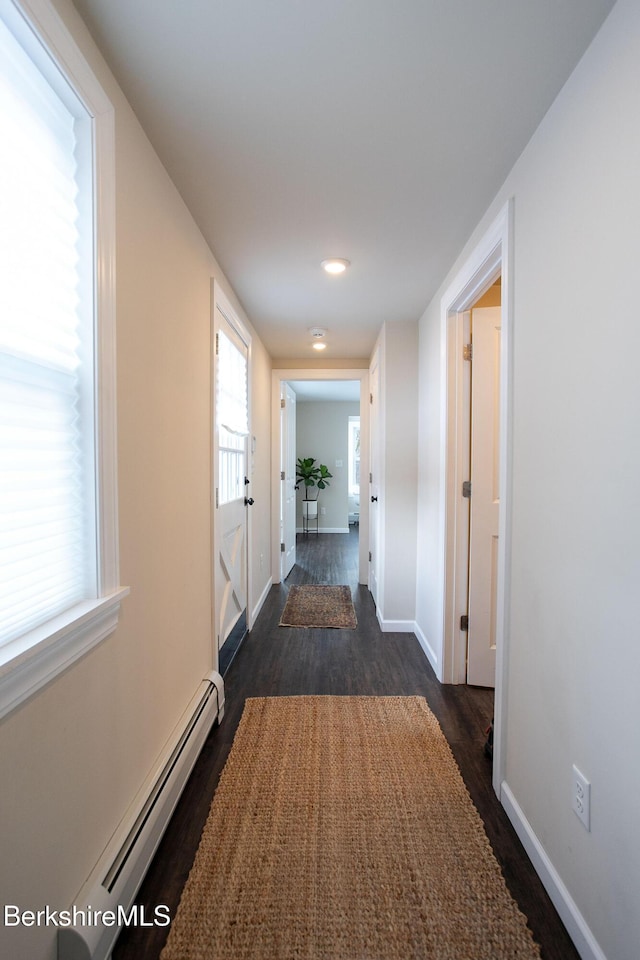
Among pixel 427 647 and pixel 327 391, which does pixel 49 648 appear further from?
pixel 327 391

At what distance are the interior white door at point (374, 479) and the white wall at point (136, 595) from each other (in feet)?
5.84

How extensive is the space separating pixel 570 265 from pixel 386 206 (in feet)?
2.95

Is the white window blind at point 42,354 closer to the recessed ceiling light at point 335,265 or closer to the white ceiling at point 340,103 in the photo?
the white ceiling at point 340,103

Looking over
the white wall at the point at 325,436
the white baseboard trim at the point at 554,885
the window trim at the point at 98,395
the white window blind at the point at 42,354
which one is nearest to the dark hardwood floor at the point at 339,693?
the white baseboard trim at the point at 554,885

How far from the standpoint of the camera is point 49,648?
33.4 inches

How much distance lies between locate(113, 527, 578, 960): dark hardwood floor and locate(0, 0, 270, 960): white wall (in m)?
0.27

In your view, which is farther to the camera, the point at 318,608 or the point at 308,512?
the point at 308,512

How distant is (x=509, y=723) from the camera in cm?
150

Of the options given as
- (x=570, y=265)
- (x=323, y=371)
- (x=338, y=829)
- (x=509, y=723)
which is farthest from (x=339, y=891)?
(x=323, y=371)

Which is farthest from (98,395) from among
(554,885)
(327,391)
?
(327,391)

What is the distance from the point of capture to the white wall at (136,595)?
839 millimetres

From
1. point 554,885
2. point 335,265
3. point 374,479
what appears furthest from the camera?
point 374,479

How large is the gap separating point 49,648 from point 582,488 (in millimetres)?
1264

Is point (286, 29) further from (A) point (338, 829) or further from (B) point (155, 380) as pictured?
(A) point (338, 829)
